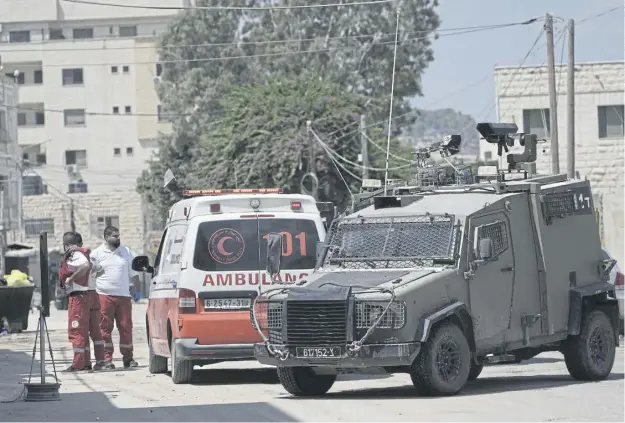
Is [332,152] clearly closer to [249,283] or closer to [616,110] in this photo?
[616,110]

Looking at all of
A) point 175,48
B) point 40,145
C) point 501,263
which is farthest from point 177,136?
point 501,263

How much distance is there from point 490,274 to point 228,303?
319 cm

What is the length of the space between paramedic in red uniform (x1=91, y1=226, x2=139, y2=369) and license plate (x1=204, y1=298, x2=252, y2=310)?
11.4 ft

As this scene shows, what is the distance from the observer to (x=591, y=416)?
1295cm

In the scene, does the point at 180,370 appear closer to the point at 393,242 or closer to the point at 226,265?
the point at 226,265

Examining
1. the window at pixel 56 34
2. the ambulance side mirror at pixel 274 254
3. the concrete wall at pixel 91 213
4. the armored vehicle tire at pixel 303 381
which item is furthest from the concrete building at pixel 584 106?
the window at pixel 56 34

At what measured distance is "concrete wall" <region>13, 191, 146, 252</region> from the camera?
89562 mm

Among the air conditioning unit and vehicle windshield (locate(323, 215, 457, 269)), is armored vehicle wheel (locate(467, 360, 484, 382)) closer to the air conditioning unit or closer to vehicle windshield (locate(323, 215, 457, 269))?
vehicle windshield (locate(323, 215, 457, 269))

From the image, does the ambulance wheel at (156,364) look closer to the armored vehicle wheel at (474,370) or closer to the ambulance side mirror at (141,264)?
the ambulance side mirror at (141,264)

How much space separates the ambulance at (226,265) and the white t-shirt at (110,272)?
98.9 inches

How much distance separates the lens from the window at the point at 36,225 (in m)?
88.1

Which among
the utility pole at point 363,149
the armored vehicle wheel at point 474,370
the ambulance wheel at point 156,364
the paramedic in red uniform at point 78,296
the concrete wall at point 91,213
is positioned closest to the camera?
the armored vehicle wheel at point 474,370

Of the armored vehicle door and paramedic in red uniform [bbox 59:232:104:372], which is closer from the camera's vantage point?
the armored vehicle door

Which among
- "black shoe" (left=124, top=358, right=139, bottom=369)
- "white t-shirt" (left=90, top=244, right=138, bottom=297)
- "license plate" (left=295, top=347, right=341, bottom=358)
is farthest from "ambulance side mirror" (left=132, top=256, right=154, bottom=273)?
"license plate" (left=295, top=347, right=341, bottom=358)
